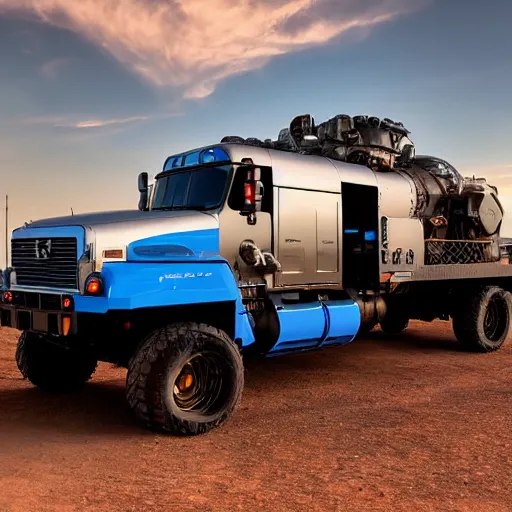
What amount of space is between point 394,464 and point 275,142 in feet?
23.5

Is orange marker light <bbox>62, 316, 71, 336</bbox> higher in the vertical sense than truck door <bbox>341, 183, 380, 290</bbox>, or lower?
lower

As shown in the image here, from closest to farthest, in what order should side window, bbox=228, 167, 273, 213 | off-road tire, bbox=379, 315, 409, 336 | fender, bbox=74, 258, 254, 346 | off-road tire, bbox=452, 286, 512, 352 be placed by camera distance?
fender, bbox=74, 258, 254, 346 < side window, bbox=228, 167, 273, 213 < off-road tire, bbox=452, 286, 512, 352 < off-road tire, bbox=379, 315, 409, 336

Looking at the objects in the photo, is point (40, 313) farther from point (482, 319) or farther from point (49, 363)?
point (482, 319)

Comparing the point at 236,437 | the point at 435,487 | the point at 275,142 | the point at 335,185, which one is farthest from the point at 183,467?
the point at 275,142

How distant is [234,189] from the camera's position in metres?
7.66

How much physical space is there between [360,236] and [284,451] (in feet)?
16.7

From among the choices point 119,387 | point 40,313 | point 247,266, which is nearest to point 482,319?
point 247,266

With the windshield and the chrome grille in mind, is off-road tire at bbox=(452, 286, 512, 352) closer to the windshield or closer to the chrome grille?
the windshield

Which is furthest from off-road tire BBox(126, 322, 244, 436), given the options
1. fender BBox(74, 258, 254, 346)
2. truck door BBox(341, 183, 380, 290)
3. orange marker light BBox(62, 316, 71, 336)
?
truck door BBox(341, 183, 380, 290)

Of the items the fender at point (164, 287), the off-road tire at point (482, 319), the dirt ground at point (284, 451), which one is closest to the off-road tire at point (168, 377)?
the dirt ground at point (284, 451)

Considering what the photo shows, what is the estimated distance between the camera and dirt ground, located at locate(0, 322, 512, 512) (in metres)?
4.43

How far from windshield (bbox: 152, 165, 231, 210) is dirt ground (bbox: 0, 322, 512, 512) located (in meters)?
2.55

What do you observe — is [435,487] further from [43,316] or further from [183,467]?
[43,316]

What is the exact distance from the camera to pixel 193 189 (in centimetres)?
796
